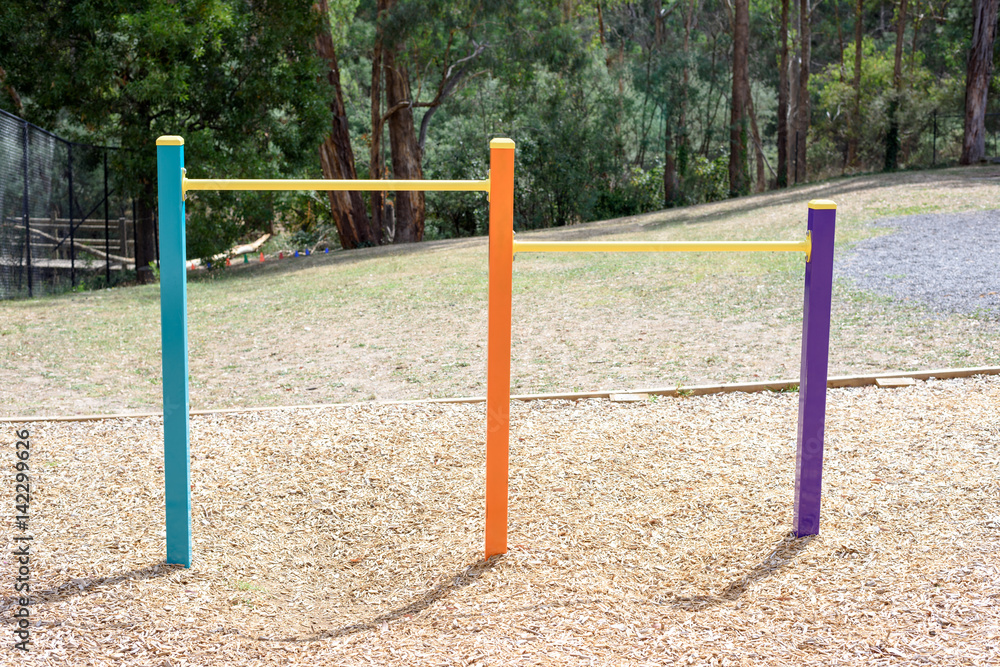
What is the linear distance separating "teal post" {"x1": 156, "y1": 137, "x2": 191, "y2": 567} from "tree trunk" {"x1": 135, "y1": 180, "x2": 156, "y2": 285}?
35.3 ft

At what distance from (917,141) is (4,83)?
25131mm

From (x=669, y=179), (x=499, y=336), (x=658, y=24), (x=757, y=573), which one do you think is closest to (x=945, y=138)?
(x=669, y=179)

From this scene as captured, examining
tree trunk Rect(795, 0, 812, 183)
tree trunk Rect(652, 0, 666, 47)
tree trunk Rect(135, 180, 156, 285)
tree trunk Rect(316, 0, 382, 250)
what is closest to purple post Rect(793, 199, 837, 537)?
tree trunk Rect(135, 180, 156, 285)

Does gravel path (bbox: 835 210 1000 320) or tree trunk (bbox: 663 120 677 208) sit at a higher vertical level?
tree trunk (bbox: 663 120 677 208)

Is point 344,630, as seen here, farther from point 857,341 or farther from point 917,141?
point 917,141

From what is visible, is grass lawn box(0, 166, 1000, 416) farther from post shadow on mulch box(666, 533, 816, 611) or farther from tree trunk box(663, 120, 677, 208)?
tree trunk box(663, 120, 677, 208)

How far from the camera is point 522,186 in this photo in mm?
21516

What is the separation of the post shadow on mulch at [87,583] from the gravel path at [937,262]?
6769 mm

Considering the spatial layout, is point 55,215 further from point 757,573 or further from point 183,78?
point 757,573

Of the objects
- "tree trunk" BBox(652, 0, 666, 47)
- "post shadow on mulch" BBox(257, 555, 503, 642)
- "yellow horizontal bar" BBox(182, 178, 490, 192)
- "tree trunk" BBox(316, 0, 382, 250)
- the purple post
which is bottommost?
"post shadow on mulch" BBox(257, 555, 503, 642)

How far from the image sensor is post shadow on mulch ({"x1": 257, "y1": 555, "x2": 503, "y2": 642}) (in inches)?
115

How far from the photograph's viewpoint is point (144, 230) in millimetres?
13391

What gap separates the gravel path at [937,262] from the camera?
8.20m

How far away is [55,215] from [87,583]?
31.9ft
